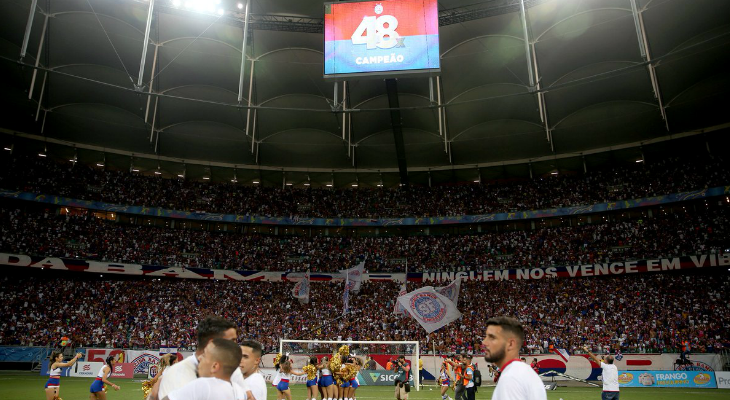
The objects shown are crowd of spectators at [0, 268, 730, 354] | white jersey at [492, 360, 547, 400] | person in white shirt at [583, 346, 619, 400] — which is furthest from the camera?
crowd of spectators at [0, 268, 730, 354]

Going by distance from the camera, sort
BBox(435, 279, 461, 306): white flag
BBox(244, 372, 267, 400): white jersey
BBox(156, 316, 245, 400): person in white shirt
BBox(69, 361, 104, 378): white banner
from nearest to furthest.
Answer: BBox(156, 316, 245, 400): person in white shirt, BBox(244, 372, 267, 400): white jersey, BBox(69, 361, 104, 378): white banner, BBox(435, 279, 461, 306): white flag

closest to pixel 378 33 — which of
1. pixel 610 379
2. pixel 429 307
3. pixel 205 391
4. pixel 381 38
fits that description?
pixel 381 38

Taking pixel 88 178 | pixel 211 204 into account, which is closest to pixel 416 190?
pixel 211 204

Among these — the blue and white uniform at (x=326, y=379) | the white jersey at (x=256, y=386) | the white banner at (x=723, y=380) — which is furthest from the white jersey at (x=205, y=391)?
the white banner at (x=723, y=380)

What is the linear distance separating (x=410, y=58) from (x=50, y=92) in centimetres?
2980

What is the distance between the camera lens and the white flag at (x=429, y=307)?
28781 mm

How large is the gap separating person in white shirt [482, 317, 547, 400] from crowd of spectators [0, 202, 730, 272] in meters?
40.0

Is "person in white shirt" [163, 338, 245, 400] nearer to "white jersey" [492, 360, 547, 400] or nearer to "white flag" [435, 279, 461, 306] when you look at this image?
"white jersey" [492, 360, 547, 400]

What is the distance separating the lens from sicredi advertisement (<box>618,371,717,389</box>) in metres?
26.7

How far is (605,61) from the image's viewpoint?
36531 millimetres

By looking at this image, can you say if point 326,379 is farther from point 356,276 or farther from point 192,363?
point 356,276

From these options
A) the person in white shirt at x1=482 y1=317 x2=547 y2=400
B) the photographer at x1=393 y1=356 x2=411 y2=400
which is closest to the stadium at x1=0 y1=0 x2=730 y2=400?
the photographer at x1=393 y1=356 x2=411 y2=400

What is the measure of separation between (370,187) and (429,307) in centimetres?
2864

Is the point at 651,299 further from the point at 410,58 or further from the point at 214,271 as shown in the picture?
the point at 214,271
